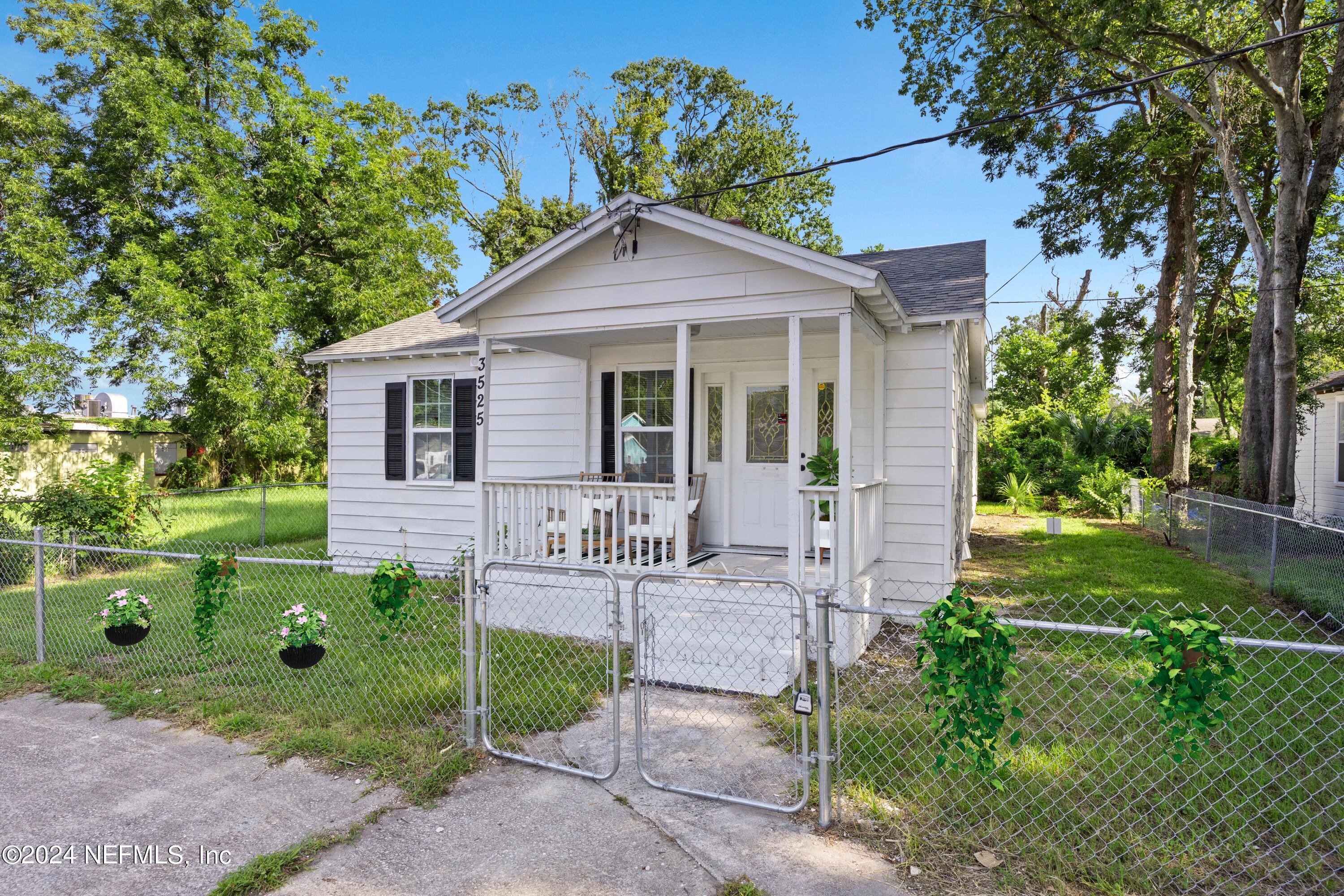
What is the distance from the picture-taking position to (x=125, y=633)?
4.84 meters

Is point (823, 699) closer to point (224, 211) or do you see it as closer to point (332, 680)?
point (332, 680)

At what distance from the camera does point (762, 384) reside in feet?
25.2

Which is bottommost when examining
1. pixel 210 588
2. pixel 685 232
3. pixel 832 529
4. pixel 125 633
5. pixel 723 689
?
pixel 723 689

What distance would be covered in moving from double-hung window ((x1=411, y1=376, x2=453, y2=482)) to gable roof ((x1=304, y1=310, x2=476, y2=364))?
0.44m

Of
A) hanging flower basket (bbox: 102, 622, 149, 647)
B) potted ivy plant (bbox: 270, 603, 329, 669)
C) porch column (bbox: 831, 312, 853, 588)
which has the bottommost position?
hanging flower basket (bbox: 102, 622, 149, 647)

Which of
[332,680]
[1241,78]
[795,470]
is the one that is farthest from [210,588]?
[1241,78]

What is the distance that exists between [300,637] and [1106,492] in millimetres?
17062

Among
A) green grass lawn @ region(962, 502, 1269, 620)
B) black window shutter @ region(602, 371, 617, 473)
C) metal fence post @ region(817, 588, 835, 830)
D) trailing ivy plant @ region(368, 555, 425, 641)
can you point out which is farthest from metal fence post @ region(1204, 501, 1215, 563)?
trailing ivy plant @ region(368, 555, 425, 641)

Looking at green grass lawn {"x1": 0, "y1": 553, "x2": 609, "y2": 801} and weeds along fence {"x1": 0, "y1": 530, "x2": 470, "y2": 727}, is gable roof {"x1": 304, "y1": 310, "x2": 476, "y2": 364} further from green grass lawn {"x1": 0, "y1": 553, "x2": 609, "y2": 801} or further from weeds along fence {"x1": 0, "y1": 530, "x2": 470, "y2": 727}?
green grass lawn {"x1": 0, "y1": 553, "x2": 609, "y2": 801}

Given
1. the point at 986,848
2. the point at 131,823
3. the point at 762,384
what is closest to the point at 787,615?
the point at 986,848

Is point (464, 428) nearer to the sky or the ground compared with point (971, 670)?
nearer to the sky

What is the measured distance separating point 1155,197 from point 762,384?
42.5 ft

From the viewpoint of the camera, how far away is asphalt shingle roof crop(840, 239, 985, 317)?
650cm

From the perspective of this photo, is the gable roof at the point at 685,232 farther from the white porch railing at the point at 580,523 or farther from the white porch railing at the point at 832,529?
the white porch railing at the point at 580,523
